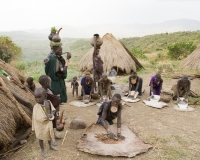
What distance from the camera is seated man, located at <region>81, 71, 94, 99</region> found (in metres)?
Result: 5.81

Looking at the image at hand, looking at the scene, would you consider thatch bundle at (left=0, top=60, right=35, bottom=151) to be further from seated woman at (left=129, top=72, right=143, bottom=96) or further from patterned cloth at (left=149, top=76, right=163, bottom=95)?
patterned cloth at (left=149, top=76, right=163, bottom=95)

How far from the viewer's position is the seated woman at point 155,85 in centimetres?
588

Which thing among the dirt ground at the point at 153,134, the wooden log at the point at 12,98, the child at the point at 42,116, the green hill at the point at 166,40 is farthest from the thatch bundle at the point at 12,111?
the green hill at the point at 166,40

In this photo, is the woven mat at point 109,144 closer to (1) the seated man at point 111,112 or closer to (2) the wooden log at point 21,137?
(1) the seated man at point 111,112

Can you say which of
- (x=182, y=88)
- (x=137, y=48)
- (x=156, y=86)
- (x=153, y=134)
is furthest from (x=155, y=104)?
(x=137, y=48)

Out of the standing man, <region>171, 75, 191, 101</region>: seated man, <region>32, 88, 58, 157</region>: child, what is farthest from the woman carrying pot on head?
<region>171, 75, 191, 101</region>: seated man

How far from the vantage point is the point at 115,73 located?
9.80 metres

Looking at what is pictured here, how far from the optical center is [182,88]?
5766 mm

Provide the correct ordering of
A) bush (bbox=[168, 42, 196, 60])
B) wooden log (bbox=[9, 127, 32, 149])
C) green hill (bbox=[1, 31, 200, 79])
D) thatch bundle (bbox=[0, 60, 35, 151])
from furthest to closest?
1. bush (bbox=[168, 42, 196, 60])
2. green hill (bbox=[1, 31, 200, 79])
3. wooden log (bbox=[9, 127, 32, 149])
4. thatch bundle (bbox=[0, 60, 35, 151])

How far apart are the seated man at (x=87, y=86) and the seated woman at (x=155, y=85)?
5.35 feet

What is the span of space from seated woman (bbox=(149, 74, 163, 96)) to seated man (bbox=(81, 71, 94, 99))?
1631 mm

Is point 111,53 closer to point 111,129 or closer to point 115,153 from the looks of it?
point 111,129

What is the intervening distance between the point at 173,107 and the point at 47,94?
11.2ft

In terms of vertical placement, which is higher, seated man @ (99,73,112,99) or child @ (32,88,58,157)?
child @ (32,88,58,157)
